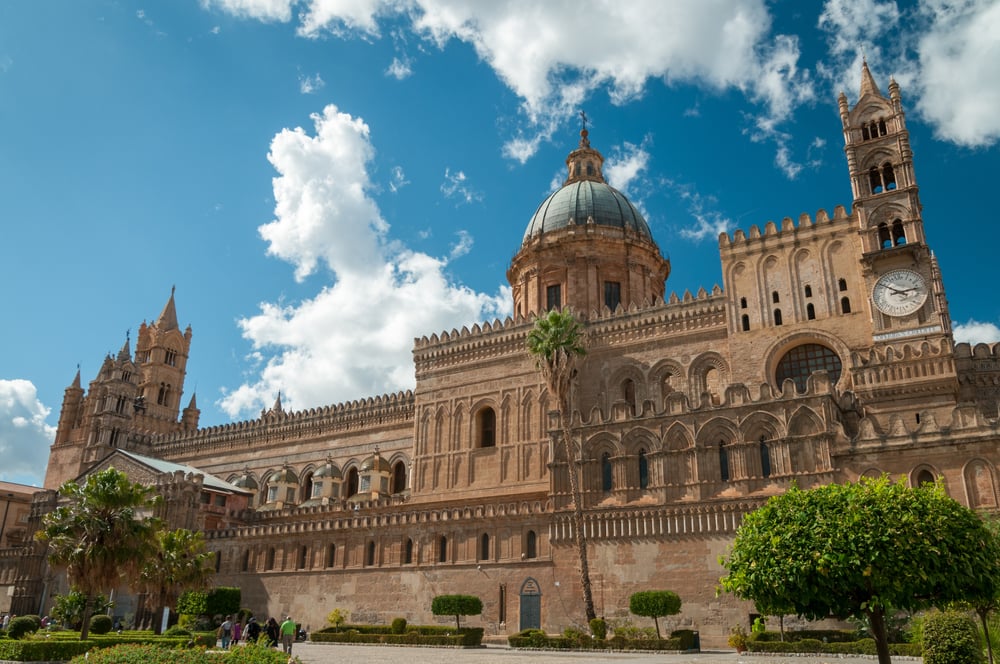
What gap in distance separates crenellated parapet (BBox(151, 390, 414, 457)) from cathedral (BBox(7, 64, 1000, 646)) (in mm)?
302

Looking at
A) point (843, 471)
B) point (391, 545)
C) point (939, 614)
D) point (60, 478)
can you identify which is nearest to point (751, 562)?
point (939, 614)

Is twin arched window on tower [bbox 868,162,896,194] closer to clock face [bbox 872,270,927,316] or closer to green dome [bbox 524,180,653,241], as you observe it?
clock face [bbox 872,270,927,316]

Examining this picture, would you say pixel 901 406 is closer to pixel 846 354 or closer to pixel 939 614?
pixel 846 354

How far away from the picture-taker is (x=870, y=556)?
52.2 feet

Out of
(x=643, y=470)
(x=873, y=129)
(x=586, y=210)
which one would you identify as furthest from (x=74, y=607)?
(x=873, y=129)

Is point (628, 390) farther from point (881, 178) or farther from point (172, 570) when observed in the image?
point (172, 570)

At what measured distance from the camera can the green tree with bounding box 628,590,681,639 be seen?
30.6m

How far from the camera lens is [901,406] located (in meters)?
34.5

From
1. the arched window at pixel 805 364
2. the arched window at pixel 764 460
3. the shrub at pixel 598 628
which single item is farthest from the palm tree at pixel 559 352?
the arched window at pixel 805 364

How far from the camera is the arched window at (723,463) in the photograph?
110ft

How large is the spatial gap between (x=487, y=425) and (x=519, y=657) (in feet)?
75.6

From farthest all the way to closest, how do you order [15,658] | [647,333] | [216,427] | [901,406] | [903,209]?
[216,427] < [647,333] < [903,209] < [901,406] < [15,658]

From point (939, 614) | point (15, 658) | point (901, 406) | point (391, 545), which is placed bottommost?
point (15, 658)

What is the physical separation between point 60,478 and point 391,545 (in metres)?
44.8
